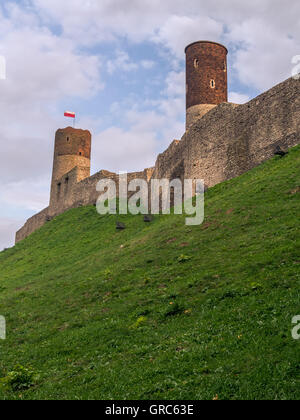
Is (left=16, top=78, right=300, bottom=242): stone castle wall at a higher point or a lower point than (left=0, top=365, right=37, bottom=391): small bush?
higher

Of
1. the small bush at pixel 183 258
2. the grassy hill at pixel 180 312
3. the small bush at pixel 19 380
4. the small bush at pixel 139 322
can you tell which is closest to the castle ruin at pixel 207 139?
the grassy hill at pixel 180 312

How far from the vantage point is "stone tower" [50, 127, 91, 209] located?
55.6m

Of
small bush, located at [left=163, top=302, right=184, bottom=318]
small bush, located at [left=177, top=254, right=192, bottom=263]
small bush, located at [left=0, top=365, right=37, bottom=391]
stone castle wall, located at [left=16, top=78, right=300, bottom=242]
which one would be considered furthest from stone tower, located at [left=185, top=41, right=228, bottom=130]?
small bush, located at [left=0, top=365, right=37, bottom=391]

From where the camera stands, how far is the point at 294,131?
87.2 ft

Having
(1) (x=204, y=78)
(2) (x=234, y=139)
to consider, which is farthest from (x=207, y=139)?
(1) (x=204, y=78)

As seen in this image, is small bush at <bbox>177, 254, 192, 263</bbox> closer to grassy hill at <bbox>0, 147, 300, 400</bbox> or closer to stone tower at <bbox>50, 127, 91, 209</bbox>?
grassy hill at <bbox>0, 147, 300, 400</bbox>

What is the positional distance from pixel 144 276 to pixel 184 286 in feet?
9.83

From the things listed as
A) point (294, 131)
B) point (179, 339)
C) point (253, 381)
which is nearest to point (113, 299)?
point (179, 339)

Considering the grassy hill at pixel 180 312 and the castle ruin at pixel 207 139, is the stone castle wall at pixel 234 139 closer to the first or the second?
the castle ruin at pixel 207 139

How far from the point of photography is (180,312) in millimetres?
12992

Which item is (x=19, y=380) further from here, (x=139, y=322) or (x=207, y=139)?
(x=207, y=139)

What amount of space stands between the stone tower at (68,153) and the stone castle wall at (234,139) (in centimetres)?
1484

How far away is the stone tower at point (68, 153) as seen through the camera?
183ft

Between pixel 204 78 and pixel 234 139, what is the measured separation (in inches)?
775
